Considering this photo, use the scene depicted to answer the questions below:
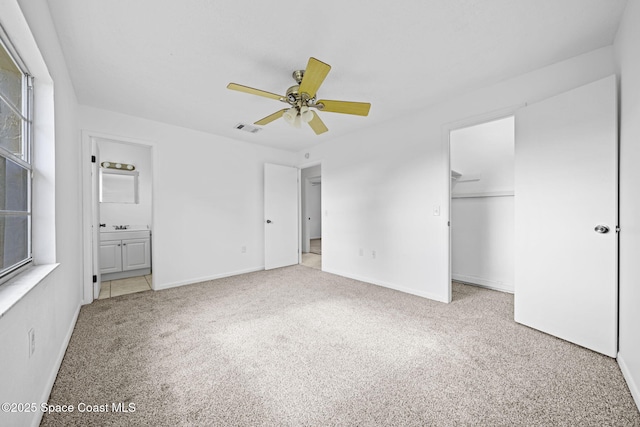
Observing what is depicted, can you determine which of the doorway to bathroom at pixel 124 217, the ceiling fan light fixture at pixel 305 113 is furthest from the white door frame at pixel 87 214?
the ceiling fan light fixture at pixel 305 113

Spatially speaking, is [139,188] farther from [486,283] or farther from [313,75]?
[486,283]

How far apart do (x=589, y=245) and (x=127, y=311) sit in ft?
13.6

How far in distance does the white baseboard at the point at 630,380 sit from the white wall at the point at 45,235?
281 centimetres

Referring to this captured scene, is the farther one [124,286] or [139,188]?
[139,188]

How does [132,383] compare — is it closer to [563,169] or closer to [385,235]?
[385,235]

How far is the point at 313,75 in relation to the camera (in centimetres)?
175

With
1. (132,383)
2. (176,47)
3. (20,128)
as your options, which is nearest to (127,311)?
(132,383)

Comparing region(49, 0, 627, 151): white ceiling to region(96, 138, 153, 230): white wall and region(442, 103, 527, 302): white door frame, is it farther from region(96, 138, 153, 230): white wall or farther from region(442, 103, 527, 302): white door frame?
region(96, 138, 153, 230): white wall

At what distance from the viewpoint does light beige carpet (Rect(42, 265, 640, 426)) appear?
4.11 ft

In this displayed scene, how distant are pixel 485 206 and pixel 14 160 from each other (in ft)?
14.0

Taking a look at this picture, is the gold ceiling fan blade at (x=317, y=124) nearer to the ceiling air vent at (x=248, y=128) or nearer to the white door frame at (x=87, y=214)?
the ceiling air vent at (x=248, y=128)

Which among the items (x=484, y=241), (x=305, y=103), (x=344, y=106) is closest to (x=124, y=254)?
(x=305, y=103)

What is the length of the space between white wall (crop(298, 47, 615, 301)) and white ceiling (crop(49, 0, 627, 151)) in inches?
6.6

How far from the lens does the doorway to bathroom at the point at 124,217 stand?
12.4 feet
